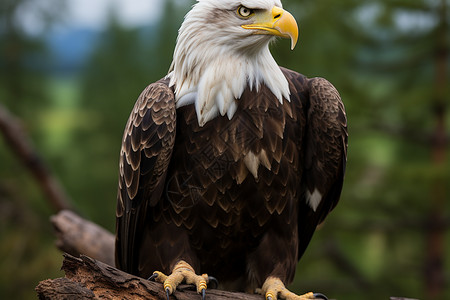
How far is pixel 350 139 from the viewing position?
9.20m

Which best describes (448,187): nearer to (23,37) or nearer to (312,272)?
(312,272)

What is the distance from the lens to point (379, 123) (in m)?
8.50

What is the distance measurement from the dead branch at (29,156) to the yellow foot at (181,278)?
11.4ft

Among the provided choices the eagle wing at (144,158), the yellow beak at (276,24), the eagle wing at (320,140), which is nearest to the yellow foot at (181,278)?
the eagle wing at (144,158)

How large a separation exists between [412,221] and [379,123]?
1660 millimetres

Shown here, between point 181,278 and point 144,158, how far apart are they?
2.41ft

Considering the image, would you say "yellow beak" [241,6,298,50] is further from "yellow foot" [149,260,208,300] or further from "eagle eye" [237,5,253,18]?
"yellow foot" [149,260,208,300]

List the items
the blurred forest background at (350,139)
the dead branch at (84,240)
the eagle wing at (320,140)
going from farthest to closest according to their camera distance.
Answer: the blurred forest background at (350,139)
the dead branch at (84,240)
the eagle wing at (320,140)

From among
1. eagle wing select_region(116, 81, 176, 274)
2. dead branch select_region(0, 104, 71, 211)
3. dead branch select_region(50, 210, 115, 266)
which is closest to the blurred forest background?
dead branch select_region(0, 104, 71, 211)

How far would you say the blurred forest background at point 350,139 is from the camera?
8.25 meters

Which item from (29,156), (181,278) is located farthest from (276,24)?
(29,156)

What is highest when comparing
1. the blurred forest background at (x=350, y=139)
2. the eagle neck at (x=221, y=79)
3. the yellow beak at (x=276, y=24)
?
the yellow beak at (x=276, y=24)

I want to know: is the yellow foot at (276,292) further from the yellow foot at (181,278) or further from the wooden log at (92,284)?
the wooden log at (92,284)

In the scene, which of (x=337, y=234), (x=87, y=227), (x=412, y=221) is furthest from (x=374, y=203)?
(x=87, y=227)
